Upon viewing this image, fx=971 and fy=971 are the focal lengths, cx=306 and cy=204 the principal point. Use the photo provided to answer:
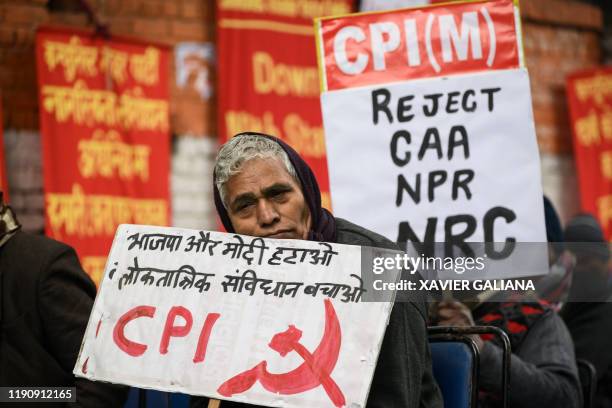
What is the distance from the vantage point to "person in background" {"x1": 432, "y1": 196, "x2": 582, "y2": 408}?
340 cm

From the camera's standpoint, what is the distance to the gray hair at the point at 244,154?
9.02 feet

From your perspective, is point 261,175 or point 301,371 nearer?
point 301,371

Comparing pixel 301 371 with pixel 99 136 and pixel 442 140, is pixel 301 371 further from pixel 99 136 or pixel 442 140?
pixel 99 136

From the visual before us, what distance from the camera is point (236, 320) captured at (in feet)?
8.05

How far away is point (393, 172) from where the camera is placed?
379 centimetres

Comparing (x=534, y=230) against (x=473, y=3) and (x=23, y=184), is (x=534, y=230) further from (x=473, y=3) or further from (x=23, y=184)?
(x=23, y=184)

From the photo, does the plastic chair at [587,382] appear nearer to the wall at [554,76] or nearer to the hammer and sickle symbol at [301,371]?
the hammer and sickle symbol at [301,371]

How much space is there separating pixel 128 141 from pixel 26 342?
2828 mm

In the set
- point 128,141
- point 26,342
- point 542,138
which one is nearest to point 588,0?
point 542,138

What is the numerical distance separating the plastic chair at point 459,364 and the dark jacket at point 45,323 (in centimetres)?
97

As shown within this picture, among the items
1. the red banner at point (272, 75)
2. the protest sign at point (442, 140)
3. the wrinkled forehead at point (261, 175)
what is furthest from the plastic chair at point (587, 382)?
the red banner at point (272, 75)

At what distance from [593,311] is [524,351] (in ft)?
3.78

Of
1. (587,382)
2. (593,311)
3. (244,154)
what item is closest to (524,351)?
(587,382)

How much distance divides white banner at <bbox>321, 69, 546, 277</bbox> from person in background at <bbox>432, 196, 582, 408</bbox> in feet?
0.97
